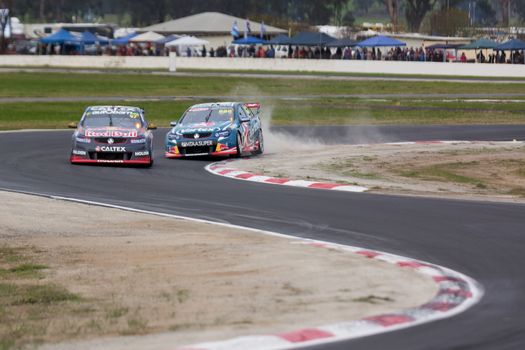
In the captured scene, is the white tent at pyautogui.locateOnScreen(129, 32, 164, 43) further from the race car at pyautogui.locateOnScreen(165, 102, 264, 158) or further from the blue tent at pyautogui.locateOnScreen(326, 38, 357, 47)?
the race car at pyautogui.locateOnScreen(165, 102, 264, 158)

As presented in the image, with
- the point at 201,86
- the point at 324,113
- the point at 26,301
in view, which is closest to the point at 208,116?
the point at 324,113

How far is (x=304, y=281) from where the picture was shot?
423 inches

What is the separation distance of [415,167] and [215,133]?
491 cm

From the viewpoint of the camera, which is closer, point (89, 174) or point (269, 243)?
point (269, 243)

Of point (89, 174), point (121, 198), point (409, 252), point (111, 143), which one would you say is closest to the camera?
point (409, 252)

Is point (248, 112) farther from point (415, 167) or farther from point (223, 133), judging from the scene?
point (415, 167)

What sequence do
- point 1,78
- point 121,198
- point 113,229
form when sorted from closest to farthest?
point 113,229
point 121,198
point 1,78


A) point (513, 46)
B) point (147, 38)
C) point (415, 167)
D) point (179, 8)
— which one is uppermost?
point (179, 8)

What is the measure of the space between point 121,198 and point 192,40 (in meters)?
75.7

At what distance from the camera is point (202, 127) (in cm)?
2653

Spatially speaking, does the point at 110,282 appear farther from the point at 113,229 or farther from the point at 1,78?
the point at 1,78

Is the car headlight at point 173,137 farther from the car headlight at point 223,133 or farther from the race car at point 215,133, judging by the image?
the car headlight at point 223,133

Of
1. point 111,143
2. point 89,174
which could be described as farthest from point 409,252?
point 111,143

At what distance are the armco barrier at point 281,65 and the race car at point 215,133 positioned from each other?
44228 mm
